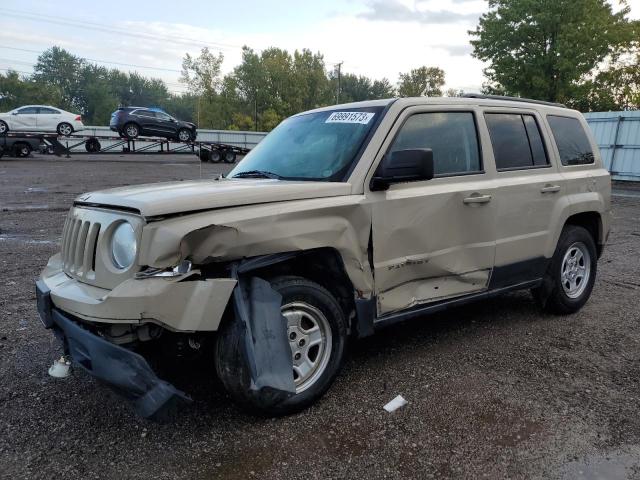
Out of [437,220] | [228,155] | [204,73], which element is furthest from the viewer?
[204,73]

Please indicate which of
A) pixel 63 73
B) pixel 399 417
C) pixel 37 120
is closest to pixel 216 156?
pixel 37 120

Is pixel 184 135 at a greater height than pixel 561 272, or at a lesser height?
greater

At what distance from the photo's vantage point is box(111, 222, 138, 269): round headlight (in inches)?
105

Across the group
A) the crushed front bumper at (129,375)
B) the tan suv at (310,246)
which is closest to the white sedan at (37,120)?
the tan suv at (310,246)

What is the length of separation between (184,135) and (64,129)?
611 centimetres

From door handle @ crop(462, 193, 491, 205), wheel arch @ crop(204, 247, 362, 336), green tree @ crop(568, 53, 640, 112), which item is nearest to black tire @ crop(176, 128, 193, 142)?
green tree @ crop(568, 53, 640, 112)

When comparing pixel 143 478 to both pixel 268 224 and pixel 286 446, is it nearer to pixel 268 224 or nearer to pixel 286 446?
pixel 286 446

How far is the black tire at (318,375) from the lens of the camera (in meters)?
2.75

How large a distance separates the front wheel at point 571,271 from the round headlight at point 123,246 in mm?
3648

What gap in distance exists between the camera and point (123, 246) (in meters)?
2.71

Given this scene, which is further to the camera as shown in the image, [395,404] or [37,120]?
[37,120]

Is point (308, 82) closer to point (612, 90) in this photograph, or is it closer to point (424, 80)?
point (424, 80)

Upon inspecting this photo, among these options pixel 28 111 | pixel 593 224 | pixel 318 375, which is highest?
pixel 28 111

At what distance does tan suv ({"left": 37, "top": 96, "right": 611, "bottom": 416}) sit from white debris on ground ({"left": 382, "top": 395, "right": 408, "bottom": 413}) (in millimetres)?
390
